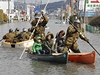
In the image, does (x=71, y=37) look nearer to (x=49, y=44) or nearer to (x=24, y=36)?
(x=49, y=44)

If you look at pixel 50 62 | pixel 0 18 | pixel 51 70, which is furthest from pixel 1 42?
pixel 0 18

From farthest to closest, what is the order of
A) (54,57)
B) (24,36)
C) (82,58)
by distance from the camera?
1. (24,36)
2. (82,58)
3. (54,57)

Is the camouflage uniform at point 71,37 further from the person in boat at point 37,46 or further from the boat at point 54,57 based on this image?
the person in boat at point 37,46

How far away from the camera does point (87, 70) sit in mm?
16688

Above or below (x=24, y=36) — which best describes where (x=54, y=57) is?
below

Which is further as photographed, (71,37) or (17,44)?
(17,44)

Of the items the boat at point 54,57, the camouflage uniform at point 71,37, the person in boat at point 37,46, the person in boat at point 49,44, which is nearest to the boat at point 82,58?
the camouflage uniform at point 71,37

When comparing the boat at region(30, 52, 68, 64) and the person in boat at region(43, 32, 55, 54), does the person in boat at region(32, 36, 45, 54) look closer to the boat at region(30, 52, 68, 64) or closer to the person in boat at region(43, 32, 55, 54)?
the boat at region(30, 52, 68, 64)

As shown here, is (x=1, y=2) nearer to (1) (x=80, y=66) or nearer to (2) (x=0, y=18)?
(2) (x=0, y=18)

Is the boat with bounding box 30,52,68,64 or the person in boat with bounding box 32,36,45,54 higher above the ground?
the person in boat with bounding box 32,36,45,54

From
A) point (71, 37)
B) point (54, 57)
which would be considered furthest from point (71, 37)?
point (54, 57)

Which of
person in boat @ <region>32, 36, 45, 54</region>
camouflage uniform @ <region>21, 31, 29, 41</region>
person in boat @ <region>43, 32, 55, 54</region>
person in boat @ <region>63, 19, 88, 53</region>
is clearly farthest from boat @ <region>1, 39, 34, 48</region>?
person in boat @ <region>63, 19, 88, 53</region>

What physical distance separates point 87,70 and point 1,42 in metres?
12.7

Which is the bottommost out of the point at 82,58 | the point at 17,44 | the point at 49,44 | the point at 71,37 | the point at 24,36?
the point at 17,44
